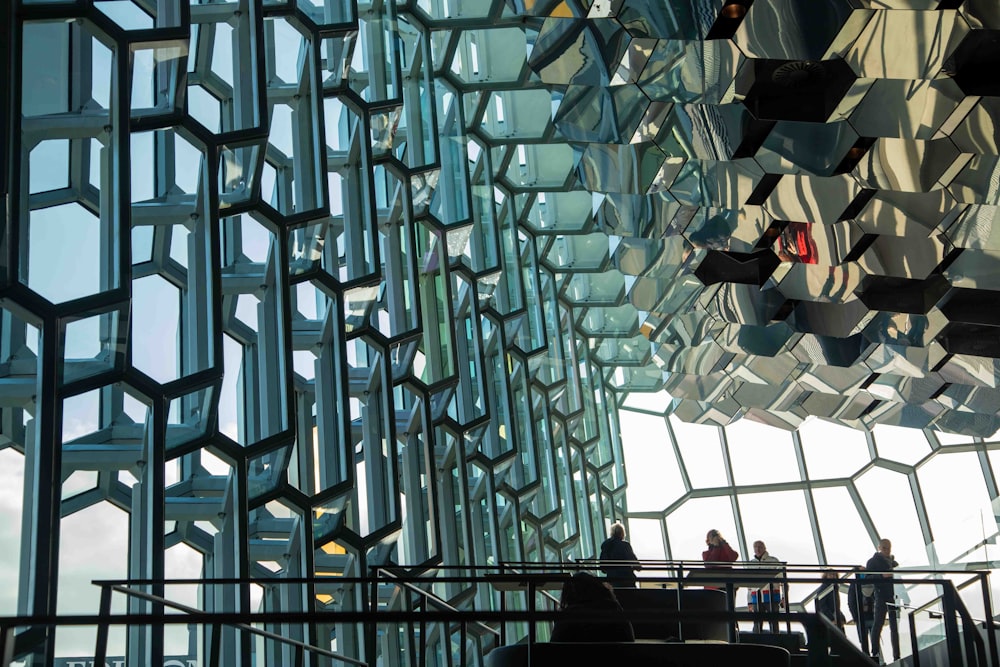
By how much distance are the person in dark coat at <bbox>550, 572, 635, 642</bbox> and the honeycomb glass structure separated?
0.82 metres

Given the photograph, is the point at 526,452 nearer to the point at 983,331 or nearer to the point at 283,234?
the point at 983,331

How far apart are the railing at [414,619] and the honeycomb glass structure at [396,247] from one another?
0.35ft

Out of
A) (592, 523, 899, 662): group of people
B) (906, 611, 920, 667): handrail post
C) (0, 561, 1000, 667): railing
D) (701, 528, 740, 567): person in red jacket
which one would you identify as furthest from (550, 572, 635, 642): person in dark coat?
(701, 528, 740, 567): person in red jacket

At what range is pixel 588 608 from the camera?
5926 mm

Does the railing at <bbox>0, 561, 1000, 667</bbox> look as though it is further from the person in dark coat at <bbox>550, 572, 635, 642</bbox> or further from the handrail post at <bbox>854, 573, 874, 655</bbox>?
the handrail post at <bbox>854, 573, 874, 655</bbox>

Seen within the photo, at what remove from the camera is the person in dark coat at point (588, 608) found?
17.8 ft

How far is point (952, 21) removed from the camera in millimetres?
7336

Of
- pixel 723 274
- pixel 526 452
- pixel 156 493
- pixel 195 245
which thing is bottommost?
pixel 156 493

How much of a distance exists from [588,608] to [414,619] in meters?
3.03

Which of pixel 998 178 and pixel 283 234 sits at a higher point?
pixel 998 178

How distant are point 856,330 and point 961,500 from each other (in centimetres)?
1359

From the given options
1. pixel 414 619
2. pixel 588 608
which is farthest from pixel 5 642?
pixel 588 608

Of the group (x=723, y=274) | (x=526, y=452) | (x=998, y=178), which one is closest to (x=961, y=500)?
(x=526, y=452)

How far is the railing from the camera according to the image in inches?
122
